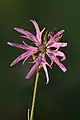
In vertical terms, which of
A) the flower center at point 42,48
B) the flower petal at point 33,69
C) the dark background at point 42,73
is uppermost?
the dark background at point 42,73

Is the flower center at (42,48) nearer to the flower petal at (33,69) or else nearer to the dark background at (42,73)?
the flower petal at (33,69)

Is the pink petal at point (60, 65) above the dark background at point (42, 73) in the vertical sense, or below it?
below

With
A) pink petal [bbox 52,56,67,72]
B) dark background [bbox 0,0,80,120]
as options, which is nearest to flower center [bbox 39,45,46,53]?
pink petal [bbox 52,56,67,72]

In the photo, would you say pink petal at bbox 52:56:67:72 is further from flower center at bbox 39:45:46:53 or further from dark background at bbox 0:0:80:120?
dark background at bbox 0:0:80:120

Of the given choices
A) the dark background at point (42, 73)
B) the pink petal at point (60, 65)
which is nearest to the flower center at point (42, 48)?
the pink petal at point (60, 65)

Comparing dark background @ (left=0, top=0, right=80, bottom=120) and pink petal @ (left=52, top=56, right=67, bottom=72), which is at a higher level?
dark background @ (left=0, top=0, right=80, bottom=120)

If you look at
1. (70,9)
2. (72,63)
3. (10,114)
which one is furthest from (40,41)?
(70,9)

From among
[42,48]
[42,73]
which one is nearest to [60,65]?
[42,48]

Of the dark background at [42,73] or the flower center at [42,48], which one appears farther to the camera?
the dark background at [42,73]

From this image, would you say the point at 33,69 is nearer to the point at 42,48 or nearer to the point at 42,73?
the point at 42,48
